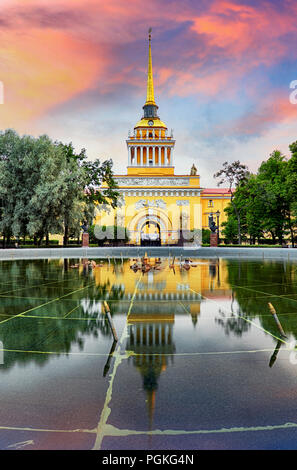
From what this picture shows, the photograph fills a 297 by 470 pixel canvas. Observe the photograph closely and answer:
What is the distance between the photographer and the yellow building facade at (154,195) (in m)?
71.6

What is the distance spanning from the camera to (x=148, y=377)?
152 inches

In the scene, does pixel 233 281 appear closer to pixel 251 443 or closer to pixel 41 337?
pixel 41 337

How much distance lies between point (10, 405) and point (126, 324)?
302cm

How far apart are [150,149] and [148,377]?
78.5m

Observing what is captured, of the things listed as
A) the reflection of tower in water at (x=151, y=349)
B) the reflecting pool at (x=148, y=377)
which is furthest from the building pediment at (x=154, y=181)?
the reflection of tower in water at (x=151, y=349)

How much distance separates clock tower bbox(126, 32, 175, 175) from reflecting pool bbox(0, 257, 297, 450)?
71.3 meters

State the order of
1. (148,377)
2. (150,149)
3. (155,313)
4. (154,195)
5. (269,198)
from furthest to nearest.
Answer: (150,149)
(154,195)
(269,198)
(155,313)
(148,377)

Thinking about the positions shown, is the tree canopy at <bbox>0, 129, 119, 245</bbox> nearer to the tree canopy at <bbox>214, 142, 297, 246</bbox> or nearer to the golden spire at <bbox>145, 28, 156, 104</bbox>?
the tree canopy at <bbox>214, 142, 297, 246</bbox>

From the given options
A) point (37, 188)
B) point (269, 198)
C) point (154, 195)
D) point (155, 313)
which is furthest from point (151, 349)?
point (154, 195)

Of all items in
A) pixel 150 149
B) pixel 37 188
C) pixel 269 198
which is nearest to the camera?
pixel 37 188

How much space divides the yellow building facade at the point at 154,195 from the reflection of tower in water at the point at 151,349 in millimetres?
60893

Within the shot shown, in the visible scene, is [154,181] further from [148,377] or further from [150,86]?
[148,377]

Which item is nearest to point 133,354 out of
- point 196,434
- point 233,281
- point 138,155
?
point 196,434

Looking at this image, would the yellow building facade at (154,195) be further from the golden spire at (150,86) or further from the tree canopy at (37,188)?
the tree canopy at (37,188)
